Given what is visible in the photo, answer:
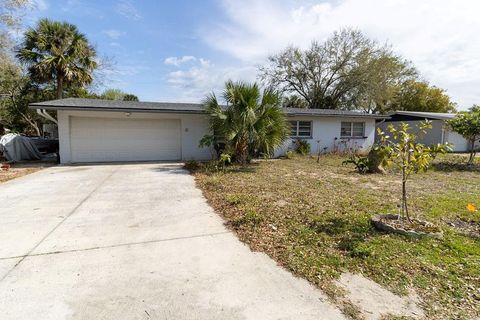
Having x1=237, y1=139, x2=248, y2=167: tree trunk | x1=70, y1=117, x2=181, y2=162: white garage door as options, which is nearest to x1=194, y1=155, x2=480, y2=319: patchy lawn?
x1=237, y1=139, x2=248, y2=167: tree trunk

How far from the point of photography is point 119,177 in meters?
8.38

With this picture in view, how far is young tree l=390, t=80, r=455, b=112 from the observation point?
103 feet

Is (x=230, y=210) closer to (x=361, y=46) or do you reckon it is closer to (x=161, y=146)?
(x=161, y=146)

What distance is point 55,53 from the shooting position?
53.5ft

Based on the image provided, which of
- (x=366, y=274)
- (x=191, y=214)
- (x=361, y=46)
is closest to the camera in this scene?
(x=366, y=274)

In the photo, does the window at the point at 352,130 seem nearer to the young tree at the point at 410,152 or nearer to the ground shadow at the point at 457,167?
the ground shadow at the point at 457,167

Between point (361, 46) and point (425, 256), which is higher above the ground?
point (361, 46)

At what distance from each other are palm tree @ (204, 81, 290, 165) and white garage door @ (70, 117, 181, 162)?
11.9 ft

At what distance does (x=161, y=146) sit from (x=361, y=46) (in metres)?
20.4

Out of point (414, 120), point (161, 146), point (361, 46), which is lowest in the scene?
point (161, 146)

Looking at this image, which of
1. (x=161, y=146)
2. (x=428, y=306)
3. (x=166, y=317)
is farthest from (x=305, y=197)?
(x=161, y=146)

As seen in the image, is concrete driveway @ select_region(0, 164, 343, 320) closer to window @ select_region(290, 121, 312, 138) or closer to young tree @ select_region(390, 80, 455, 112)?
window @ select_region(290, 121, 312, 138)

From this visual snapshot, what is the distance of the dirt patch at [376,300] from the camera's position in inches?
90.0

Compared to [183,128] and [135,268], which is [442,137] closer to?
[183,128]
